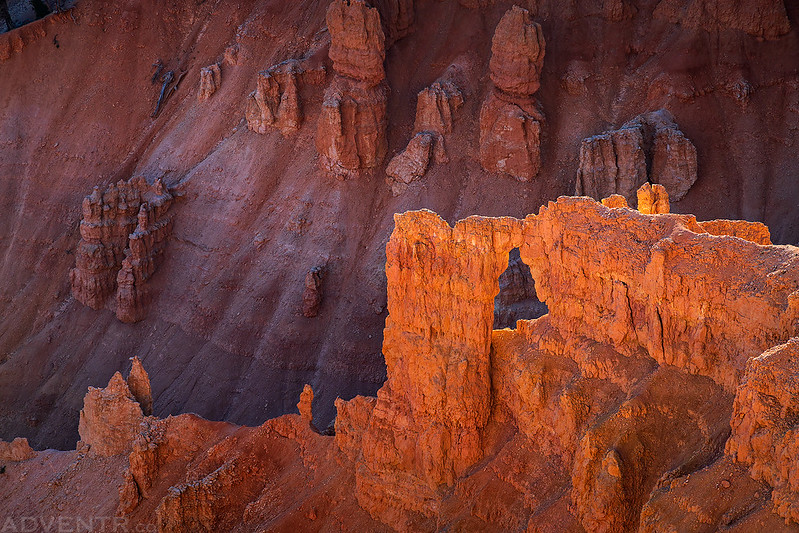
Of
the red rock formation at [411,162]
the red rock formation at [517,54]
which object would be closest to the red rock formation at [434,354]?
the red rock formation at [411,162]

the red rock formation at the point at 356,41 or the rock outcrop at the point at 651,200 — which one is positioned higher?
the red rock formation at the point at 356,41

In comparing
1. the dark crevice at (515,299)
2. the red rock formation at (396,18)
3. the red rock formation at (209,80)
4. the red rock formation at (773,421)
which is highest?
the red rock formation at (396,18)

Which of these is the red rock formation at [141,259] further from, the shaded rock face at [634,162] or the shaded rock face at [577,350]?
the shaded rock face at [577,350]

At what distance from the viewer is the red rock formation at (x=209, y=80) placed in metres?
50.9

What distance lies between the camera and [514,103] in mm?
43062

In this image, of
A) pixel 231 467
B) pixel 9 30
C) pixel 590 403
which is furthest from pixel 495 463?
pixel 9 30

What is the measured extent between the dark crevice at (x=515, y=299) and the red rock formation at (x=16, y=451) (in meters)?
17.2

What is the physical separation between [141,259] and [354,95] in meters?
12.3

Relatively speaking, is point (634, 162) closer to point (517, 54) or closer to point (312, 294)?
point (517, 54)

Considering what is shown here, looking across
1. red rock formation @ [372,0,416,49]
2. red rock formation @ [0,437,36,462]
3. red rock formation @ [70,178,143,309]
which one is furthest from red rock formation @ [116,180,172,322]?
red rock formation @ [372,0,416,49]

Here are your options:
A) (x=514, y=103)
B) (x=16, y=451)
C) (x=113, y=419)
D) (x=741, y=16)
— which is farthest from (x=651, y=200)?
(x=16, y=451)

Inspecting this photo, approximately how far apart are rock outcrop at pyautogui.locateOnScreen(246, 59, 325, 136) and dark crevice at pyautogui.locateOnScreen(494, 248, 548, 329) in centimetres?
1371

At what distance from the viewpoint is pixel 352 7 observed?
4384 centimetres

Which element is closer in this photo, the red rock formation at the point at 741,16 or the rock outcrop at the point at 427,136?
the red rock formation at the point at 741,16
